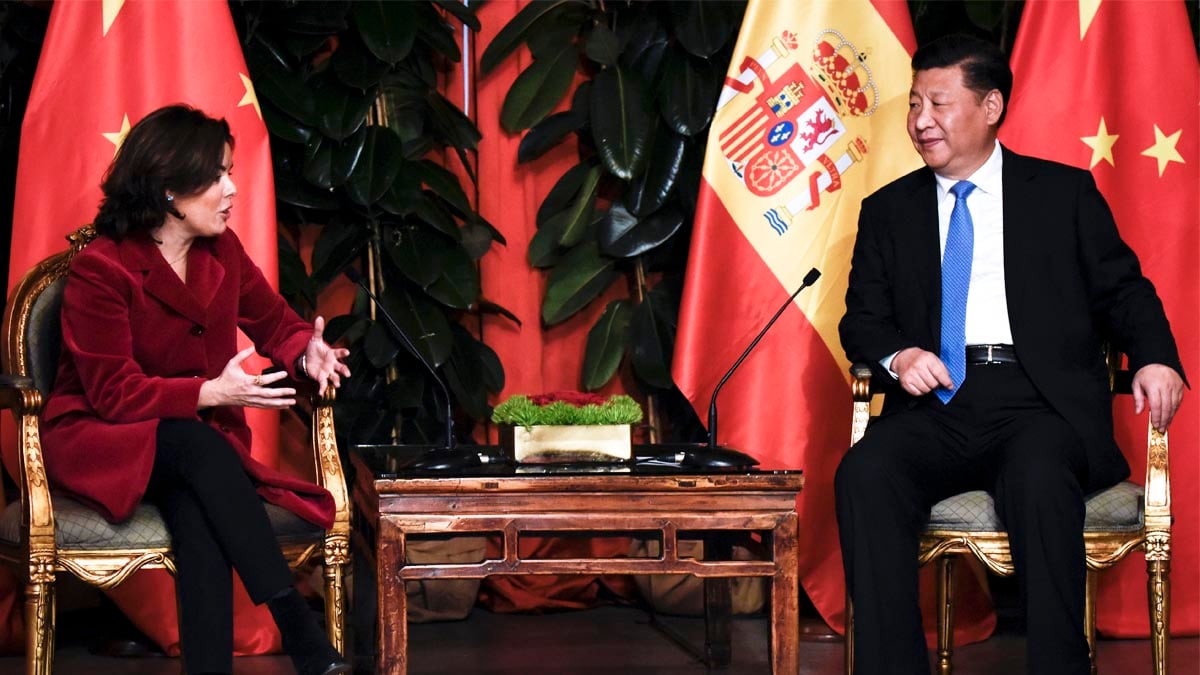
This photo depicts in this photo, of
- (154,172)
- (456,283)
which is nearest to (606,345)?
(456,283)

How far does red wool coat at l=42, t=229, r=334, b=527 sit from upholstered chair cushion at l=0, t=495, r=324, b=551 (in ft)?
0.07

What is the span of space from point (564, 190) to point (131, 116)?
1.08 metres

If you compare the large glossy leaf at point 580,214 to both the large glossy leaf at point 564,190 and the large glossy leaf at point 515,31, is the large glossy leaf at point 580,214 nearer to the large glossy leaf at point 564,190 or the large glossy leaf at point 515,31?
the large glossy leaf at point 564,190

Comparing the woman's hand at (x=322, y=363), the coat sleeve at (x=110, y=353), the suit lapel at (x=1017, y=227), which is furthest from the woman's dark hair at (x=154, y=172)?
the suit lapel at (x=1017, y=227)

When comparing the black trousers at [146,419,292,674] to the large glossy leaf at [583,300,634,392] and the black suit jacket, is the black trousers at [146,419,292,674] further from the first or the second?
the large glossy leaf at [583,300,634,392]

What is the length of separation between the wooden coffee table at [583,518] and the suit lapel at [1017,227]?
2.04ft

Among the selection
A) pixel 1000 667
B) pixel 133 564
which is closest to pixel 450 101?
pixel 133 564

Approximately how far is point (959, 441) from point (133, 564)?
1.49 meters

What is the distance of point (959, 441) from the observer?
263 cm

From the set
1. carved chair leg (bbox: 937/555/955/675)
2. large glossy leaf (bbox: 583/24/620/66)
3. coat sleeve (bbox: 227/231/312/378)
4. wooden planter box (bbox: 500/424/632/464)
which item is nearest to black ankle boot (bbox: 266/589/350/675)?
wooden planter box (bbox: 500/424/632/464)

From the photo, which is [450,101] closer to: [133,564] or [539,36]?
[539,36]

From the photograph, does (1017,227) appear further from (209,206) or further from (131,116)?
(131,116)

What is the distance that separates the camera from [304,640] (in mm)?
2254

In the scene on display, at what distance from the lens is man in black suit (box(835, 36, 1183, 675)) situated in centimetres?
241
